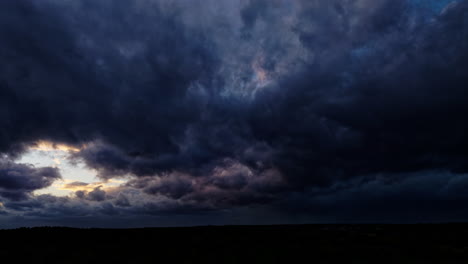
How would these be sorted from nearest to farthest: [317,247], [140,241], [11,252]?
1. [11,252]
2. [317,247]
3. [140,241]

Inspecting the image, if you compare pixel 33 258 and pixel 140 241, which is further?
pixel 140 241

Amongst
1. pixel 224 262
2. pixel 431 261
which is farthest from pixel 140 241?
pixel 431 261

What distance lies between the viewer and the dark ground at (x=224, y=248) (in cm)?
4394

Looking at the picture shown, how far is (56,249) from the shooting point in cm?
5150

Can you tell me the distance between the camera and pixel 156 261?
141ft

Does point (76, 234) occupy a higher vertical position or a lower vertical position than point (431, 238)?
higher

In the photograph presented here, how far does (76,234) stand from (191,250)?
34369mm

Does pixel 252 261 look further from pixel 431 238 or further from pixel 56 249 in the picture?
pixel 431 238

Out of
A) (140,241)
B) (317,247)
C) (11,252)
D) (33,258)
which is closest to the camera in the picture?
(33,258)

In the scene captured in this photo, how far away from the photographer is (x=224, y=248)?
5291 centimetres

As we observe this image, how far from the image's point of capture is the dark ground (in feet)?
144

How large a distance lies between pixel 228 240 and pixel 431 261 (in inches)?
1411

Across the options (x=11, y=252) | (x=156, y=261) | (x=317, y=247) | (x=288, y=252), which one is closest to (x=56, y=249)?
(x=11, y=252)

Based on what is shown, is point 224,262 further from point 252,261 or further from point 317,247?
point 317,247
